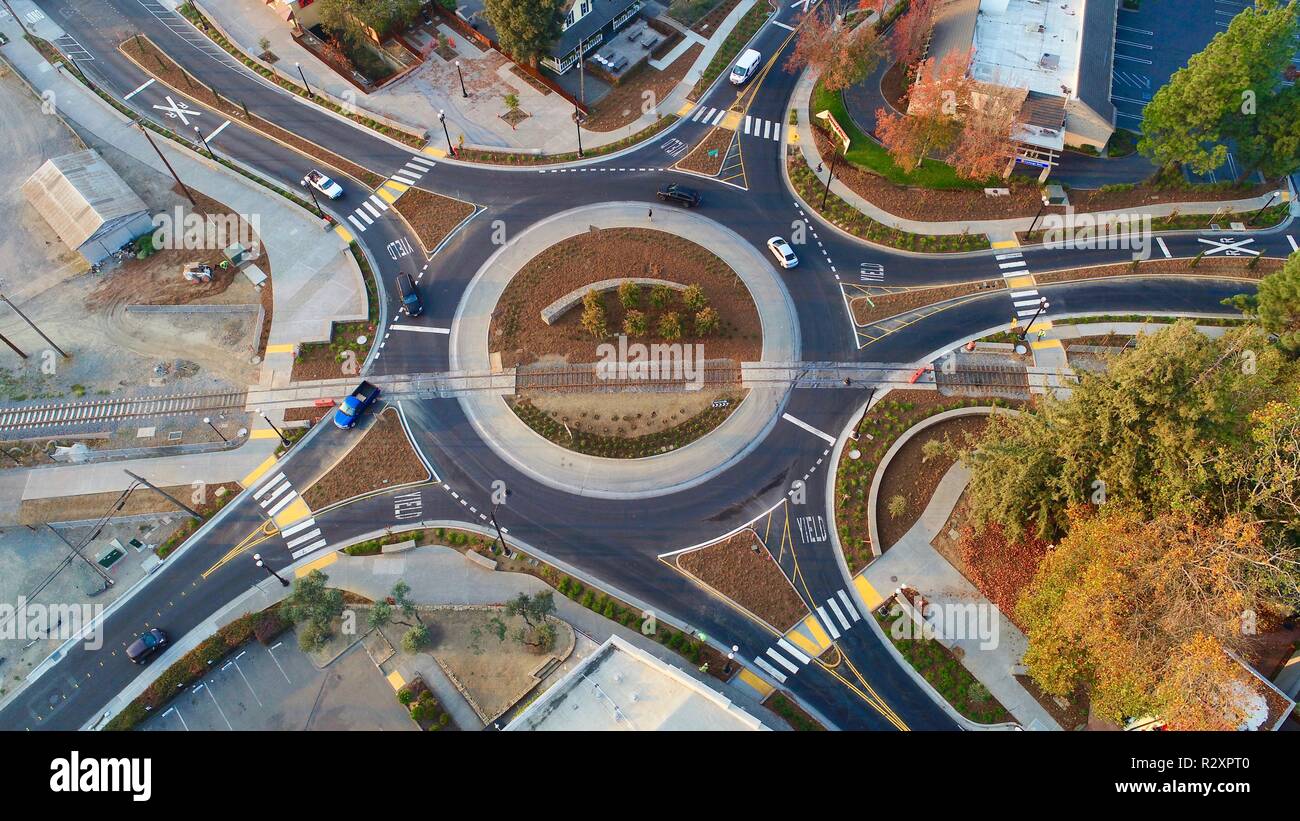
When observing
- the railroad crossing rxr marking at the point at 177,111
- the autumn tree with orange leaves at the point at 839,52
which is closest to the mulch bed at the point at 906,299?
the autumn tree with orange leaves at the point at 839,52

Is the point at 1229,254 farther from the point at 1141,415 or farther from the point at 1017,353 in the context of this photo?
the point at 1141,415

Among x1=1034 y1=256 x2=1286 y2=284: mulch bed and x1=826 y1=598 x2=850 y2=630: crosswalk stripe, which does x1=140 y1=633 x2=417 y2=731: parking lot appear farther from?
x1=1034 y1=256 x2=1286 y2=284: mulch bed

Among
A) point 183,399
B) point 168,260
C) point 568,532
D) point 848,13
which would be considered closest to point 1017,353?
point 568,532

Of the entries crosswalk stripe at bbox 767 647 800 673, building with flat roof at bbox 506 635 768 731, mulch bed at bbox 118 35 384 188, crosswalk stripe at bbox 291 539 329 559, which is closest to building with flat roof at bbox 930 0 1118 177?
crosswalk stripe at bbox 767 647 800 673

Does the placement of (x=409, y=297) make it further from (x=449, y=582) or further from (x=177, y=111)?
(x=177, y=111)

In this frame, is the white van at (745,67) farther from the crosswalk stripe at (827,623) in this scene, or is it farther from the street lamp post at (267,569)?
the street lamp post at (267,569)
